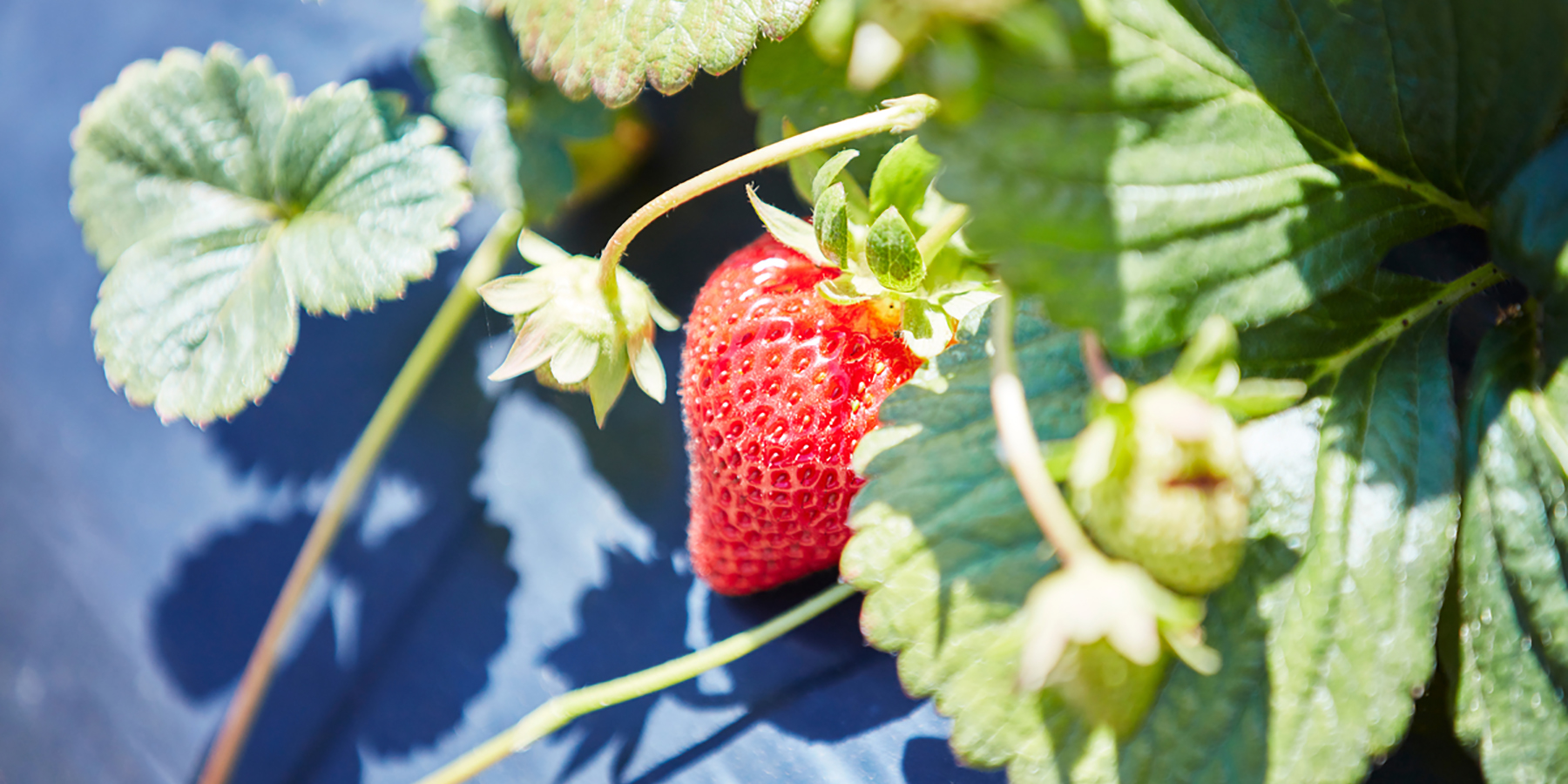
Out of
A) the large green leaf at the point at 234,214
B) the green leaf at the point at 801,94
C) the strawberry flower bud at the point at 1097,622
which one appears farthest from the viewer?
the large green leaf at the point at 234,214

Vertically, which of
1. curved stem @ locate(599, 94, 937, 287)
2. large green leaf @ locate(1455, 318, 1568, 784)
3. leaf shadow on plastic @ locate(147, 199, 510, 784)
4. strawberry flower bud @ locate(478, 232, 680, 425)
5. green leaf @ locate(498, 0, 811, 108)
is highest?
green leaf @ locate(498, 0, 811, 108)

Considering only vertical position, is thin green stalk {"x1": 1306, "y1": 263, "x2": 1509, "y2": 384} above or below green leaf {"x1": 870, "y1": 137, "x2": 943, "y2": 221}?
below

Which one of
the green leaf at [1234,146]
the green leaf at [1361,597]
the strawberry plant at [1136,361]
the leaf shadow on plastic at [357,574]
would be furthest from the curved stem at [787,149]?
the leaf shadow on plastic at [357,574]

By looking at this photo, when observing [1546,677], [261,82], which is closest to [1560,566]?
[1546,677]

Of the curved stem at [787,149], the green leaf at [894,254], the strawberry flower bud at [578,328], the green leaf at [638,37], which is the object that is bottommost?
the strawberry flower bud at [578,328]

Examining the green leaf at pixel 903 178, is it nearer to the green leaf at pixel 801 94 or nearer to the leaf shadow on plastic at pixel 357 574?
the green leaf at pixel 801 94

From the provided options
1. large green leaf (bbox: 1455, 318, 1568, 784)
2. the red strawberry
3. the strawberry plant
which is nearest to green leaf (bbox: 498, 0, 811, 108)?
the strawberry plant

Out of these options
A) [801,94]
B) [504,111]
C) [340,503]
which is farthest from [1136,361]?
[340,503]

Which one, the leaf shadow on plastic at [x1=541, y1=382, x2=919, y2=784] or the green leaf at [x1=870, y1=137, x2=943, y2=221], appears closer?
the green leaf at [x1=870, y1=137, x2=943, y2=221]

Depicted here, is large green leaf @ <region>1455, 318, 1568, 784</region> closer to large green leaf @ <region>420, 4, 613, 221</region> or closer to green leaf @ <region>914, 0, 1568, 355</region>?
green leaf @ <region>914, 0, 1568, 355</region>
